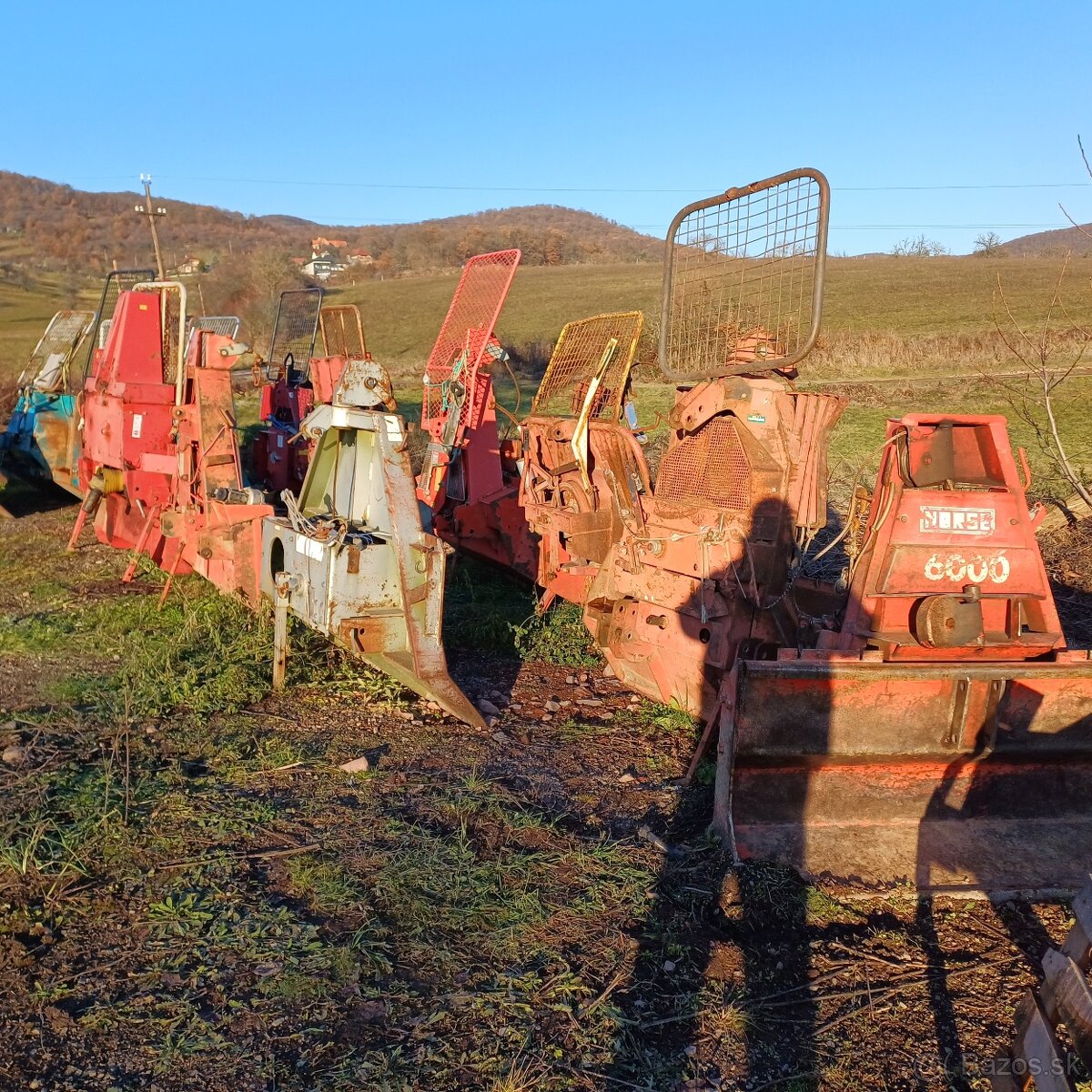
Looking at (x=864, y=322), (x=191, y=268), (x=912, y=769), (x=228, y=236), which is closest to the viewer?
(x=912, y=769)

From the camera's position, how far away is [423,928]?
10.4 ft

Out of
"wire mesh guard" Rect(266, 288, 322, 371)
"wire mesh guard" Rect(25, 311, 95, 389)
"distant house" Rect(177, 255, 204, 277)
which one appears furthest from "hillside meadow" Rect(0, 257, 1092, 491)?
"wire mesh guard" Rect(25, 311, 95, 389)

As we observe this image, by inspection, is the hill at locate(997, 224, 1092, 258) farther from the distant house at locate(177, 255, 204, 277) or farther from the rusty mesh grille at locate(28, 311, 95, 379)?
the distant house at locate(177, 255, 204, 277)

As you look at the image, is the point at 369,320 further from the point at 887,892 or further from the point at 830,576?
the point at 887,892

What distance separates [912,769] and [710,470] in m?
1.87

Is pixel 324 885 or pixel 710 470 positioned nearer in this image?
pixel 324 885

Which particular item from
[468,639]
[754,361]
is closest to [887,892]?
[754,361]

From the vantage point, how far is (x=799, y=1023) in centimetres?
285

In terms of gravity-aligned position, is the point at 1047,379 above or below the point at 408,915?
above

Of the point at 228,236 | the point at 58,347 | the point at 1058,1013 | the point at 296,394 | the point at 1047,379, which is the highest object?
the point at 228,236

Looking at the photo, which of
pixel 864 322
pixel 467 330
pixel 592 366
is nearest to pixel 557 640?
pixel 592 366

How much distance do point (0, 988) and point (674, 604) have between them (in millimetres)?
3369

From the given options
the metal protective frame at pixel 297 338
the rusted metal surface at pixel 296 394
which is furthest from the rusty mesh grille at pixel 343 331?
the metal protective frame at pixel 297 338

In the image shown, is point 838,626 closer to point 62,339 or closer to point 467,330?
point 467,330
